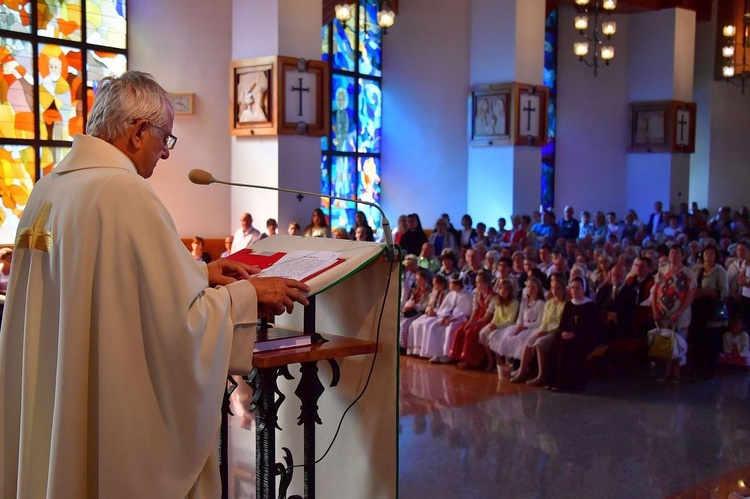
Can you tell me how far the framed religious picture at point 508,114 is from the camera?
13672mm

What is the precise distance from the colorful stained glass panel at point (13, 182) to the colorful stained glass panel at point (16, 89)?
213 mm

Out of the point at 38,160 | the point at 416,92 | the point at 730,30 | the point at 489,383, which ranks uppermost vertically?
the point at 730,30

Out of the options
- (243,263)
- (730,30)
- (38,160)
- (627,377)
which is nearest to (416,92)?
(730,30)

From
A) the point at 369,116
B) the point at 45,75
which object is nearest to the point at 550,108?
the point at 369,116

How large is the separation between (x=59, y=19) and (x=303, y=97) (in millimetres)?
3408

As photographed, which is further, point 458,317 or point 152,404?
point 458,317

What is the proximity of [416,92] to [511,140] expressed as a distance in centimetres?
234

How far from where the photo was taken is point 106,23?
11930 mm

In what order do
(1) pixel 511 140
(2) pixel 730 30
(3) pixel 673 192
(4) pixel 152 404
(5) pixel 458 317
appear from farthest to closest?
1. (3) pixel 673 192
2. (2) pixel 730 30
3. (1) pixel 511 140
4. (5) pixel 458 317
5. (4) pixel 152 404

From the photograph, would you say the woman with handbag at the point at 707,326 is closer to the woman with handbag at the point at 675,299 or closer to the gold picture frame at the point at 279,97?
the woman with handbag at the point at 675,299

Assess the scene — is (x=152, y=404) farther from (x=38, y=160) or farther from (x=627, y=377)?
(x=38, y=160)

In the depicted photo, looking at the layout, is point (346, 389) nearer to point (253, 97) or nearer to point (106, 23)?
point (253, 97)

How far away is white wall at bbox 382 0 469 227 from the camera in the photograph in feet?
48.4

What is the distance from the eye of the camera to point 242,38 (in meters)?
11.6
